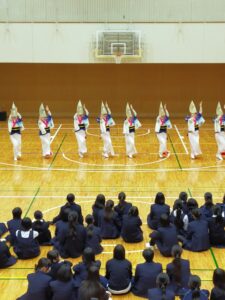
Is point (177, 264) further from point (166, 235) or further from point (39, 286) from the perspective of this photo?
point (39, 286)

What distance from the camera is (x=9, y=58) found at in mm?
24234

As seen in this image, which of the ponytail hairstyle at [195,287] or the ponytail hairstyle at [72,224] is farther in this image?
the ponytail hairstyle at [72,224]

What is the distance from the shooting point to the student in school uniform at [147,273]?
8.70 meters

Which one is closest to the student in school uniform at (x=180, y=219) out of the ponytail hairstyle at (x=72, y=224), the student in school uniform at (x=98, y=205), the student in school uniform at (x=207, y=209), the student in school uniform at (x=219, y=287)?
the student in school uniform at (x=207, y=209)

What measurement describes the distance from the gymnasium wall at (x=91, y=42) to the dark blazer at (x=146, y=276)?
16.7 meters

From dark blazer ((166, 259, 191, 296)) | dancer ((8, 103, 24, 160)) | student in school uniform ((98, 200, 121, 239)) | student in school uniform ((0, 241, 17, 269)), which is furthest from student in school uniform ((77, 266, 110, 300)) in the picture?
dancer ((8, 103, 24, 160))

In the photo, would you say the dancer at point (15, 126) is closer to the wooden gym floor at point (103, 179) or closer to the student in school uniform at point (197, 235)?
the wooden gym floor at point (103, 179)

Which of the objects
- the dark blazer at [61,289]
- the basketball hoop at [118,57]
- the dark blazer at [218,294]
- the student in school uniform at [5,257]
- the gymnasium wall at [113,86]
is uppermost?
the basketball hoop at [118,57]

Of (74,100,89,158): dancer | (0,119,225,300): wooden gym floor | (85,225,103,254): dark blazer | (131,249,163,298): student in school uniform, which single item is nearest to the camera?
(131,249,163,298): student in school uniform

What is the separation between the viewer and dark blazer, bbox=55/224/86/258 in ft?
33.7

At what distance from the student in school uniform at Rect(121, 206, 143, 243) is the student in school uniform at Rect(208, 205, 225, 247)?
63.2 inches

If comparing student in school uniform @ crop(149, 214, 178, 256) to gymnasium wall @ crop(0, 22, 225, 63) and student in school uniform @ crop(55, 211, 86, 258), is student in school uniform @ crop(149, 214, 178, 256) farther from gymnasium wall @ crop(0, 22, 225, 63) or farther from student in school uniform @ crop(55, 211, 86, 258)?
gymnasium wall @ crop(0, 22, 225, 63)

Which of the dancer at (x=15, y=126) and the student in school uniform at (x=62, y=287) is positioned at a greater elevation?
the dancer at (x=15, y=126)

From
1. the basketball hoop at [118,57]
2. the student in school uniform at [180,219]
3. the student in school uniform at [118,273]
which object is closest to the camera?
the student in school uniform at [118,273]
